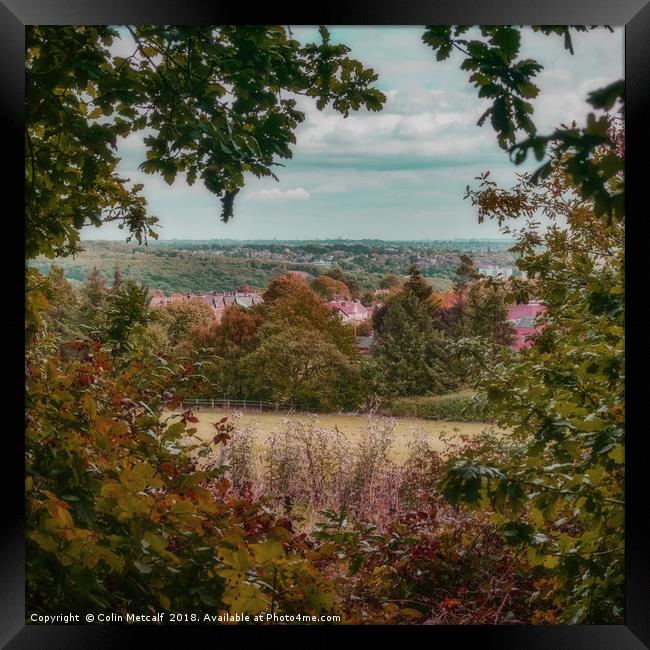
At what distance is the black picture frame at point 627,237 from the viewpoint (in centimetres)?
184

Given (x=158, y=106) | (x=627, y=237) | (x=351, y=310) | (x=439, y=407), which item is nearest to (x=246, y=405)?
(x=351, y=310)

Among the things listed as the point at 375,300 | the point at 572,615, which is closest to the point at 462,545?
the point at 572,615

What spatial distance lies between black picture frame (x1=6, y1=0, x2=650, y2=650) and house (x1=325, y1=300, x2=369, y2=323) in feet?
2.89

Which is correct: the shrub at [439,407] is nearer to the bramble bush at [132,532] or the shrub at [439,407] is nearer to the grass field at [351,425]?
the grass field at [351,425]

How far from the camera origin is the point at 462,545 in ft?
7.55

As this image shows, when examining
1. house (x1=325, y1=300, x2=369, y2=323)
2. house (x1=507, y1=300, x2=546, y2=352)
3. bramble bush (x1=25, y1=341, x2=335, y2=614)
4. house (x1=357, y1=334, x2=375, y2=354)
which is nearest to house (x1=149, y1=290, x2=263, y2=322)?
house (x1=325, y1=300, x2=369, y2=323)

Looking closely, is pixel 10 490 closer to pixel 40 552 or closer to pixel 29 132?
pixel 40 552

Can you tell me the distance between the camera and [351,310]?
2.44 m

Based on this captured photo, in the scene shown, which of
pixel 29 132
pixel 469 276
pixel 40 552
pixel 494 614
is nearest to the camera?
pixel 40 552

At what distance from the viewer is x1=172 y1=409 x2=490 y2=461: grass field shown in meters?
2.44

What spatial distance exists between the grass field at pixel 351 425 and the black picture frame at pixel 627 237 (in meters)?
0.68

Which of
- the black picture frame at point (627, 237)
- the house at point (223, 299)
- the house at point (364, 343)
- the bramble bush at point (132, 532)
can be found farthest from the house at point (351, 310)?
the black picture frame at point (627, 237)
